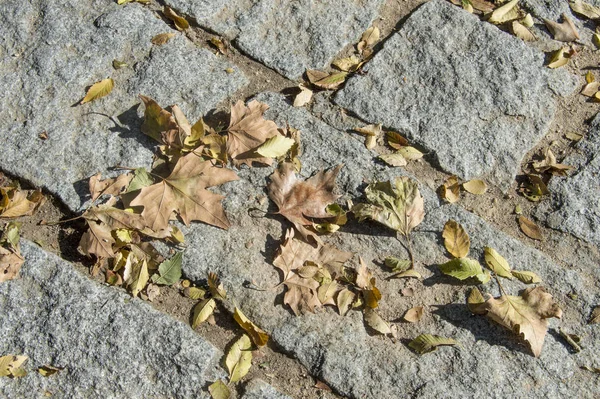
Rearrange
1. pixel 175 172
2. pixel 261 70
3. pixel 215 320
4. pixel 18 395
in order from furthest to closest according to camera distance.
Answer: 1. pixel 261 70
2. pixel 175 172
3. pixel 215 320
4. pixel 18 395

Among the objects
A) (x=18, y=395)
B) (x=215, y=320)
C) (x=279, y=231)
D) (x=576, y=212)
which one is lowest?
(x=18, y=395)

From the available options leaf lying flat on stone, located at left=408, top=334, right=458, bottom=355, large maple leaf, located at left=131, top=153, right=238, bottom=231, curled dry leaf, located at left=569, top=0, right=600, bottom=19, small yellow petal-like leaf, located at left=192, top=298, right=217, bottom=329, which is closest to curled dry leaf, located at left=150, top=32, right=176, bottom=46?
large maple leaf, located at left=131, top=153, right=238, bottom=231

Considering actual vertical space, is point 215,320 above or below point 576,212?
below

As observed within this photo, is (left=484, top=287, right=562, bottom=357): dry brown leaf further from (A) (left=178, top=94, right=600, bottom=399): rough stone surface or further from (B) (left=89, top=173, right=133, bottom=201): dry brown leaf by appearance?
(B) (left=89, top=173, right=133, bottom=201): dry brown leaf

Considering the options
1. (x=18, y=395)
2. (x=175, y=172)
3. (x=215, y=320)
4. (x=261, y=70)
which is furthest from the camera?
(x=261, y=70)

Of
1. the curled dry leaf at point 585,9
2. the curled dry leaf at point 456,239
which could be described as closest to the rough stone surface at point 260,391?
the curled dry leaf at point 456,239

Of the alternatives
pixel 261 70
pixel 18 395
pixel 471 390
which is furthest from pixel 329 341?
pixel 261 70

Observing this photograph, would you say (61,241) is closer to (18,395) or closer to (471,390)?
(18,395)
